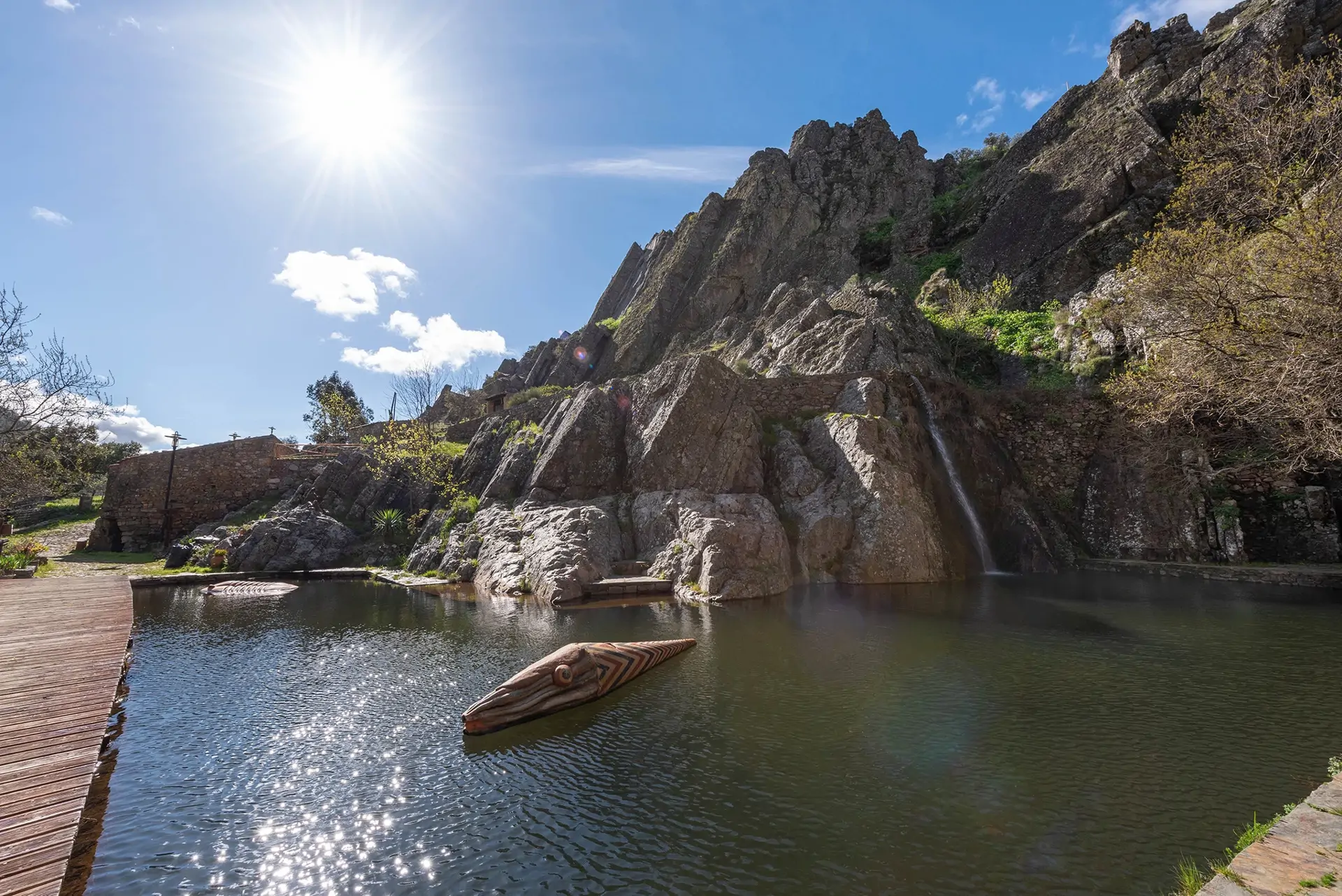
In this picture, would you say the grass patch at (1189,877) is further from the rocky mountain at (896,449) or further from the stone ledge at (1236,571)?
the stone ledge at (1236,571)

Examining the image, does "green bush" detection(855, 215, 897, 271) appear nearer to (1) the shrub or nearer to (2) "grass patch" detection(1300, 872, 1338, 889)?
(1) the shrub

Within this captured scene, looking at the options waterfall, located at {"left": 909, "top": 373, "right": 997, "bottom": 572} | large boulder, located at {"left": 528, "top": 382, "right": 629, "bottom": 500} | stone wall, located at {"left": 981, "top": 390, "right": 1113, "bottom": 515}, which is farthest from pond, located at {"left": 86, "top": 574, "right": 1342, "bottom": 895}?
stone wall, located at {"left": 981, "top": 390, "right": 1113, "bottom": 515}

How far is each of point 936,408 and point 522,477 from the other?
75.7 ft

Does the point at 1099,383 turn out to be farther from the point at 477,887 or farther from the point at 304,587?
the point at 304,587

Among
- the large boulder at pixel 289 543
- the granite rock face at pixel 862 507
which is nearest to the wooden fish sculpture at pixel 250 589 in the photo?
the large boulder at pixel 289 543

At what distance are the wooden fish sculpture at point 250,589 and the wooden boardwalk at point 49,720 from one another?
653cm

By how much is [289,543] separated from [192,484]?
14.8 metres

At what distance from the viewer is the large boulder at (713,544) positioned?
2092 centimetres

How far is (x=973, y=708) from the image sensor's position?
947cm

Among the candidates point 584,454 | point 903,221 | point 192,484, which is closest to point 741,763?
point 584,454

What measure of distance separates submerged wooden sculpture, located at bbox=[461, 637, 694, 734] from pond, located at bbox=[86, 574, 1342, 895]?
0.29 m

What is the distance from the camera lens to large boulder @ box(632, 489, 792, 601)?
2092 cm

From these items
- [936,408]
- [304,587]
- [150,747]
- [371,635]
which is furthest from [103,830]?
[936,408]

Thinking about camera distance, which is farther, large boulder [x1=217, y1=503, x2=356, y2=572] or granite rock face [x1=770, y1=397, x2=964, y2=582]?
large boulder [x1=217, y1=503, x2=356, y2=572]
